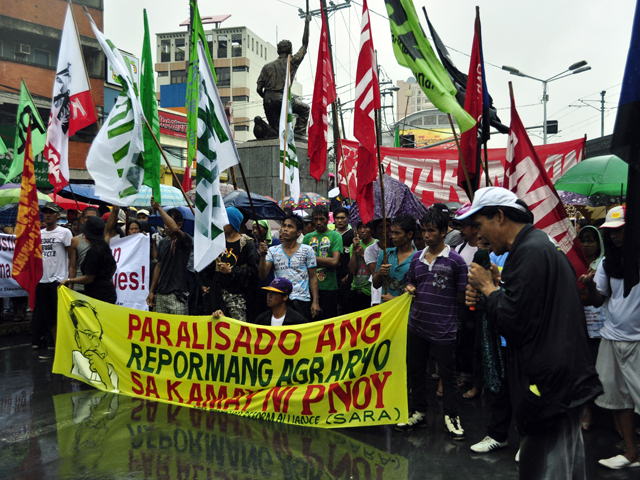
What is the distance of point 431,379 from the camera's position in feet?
21.0

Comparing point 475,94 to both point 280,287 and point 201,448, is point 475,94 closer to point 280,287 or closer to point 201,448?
point 280,287

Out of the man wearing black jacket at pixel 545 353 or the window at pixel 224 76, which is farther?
the window at pixel 224 76

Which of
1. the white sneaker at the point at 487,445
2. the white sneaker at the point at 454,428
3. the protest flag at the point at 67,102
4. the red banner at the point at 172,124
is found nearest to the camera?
the white sneaker at the point at 487,445

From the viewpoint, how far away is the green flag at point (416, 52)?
521 centimetres

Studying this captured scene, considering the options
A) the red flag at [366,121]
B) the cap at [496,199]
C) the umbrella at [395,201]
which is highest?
the red flag at [366,121]

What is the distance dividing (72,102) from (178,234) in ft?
8.43

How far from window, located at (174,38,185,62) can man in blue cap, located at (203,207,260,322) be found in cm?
7657

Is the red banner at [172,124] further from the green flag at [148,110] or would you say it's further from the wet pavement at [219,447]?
the wet pavement at [219,447]

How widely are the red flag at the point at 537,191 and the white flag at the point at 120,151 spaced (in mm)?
3770

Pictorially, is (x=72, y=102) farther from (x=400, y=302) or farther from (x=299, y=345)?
(x=400, y=302)

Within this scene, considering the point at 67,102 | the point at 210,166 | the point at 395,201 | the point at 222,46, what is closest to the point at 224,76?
the point at 222,46

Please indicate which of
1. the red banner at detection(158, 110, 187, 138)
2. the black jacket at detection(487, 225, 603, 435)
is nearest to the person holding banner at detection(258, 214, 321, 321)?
the black jacket at detection(487, 225, 603, 435)

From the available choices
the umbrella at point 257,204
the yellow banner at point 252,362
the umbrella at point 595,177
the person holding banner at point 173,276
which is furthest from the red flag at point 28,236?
the umbrella at point 595,177

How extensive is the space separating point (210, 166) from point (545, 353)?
3543 mm
